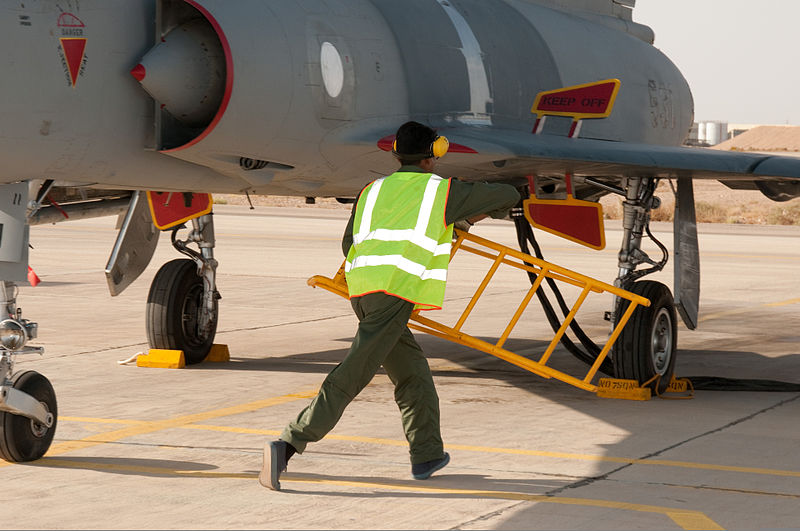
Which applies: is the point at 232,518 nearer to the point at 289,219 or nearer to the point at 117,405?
the point at 117,405

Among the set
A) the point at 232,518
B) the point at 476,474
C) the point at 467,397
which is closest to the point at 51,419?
the point at 232,518

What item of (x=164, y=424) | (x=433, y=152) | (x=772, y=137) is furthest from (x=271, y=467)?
(x=772, y=137)

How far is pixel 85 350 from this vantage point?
1328 cm

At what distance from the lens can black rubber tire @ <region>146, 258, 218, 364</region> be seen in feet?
40.7

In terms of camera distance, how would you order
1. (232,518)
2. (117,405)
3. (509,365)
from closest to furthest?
(232,518), (117,405), (509,365)

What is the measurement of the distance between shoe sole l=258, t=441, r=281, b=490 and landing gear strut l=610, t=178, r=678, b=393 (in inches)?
191

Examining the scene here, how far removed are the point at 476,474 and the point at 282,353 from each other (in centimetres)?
622

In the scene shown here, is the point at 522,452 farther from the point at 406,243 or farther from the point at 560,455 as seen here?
the point at 406,243

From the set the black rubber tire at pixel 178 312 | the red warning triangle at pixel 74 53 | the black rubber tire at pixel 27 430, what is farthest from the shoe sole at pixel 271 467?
→ the black rubber tire at pixel 178 312

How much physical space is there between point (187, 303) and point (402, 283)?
614 centimetres

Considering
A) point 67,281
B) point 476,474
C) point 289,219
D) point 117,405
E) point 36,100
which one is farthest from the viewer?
point 289,219

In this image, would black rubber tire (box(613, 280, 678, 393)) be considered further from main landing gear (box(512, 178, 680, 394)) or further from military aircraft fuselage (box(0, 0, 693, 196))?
military aircraft fuselage (box(0, 0, 693, 196))

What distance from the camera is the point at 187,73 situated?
29.3ft

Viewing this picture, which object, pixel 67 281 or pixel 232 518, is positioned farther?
pixel 67 281
